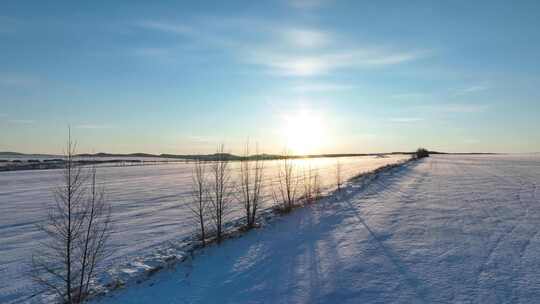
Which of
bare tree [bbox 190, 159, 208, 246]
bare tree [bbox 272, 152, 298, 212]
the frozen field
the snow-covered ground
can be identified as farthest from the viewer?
bare tree [bbox 272, 152, 298, 212]

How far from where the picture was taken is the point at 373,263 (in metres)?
6.61

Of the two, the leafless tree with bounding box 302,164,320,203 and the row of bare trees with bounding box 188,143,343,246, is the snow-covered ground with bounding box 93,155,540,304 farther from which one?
the leafless tree with bounding box 302,164,320,203

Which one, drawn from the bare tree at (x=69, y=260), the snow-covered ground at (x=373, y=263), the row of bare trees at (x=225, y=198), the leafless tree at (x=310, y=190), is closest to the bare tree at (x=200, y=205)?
the row of bare trees at (x=225, y=198)

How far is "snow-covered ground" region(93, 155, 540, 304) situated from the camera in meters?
5.37

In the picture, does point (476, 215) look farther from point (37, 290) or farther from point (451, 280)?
point (37, 290)

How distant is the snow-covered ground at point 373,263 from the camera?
5.37 m

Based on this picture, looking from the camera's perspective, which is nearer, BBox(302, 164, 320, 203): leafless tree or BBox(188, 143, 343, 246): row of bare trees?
BBox(188, 143, 343, 246): row of bare trees

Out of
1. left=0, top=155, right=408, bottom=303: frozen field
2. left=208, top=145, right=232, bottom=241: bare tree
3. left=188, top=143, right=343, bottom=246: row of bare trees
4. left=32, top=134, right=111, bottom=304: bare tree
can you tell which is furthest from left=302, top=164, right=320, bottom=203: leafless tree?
left=32, top=134, right=111, bottom=304: bare tree

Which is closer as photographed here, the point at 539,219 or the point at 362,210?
the point at 539,219

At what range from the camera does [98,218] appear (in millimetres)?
12781

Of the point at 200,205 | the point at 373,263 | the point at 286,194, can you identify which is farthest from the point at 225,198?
the point at 373,263

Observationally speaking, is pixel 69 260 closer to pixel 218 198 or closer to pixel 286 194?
pixel 218 198

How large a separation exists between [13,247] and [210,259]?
237 inches

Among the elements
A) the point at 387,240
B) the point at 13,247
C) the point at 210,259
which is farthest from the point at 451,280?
the point at 13,247
